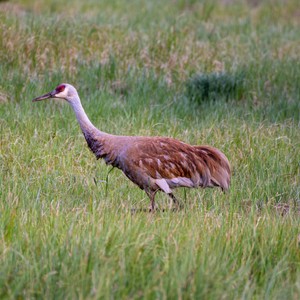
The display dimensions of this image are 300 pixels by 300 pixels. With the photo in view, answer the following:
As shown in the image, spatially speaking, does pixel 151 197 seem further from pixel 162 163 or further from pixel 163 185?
pixel 162 163

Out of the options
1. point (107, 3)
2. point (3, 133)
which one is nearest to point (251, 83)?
point (3, 133)

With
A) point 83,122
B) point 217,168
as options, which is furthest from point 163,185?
point 83,122

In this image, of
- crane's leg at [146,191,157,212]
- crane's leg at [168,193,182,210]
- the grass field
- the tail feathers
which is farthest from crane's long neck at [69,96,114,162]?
the tail feathers

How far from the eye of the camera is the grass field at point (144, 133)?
15.8ft

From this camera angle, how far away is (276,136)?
890 cm

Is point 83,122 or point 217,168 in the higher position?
point 83,122

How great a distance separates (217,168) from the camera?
688 centimetres

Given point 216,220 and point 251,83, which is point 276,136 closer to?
point 251,83

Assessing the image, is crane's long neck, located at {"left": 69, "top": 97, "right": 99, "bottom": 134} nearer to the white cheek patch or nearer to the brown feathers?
the brown feathers

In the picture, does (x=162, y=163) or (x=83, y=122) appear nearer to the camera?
(x=162, y=163)

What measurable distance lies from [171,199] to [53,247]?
2.21 metres

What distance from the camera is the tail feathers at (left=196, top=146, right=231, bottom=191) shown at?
6.86m

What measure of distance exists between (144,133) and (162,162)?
5.93 feet

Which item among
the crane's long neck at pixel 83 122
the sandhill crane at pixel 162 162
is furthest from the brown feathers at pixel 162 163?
the crane's long neck at pixel 83 122
